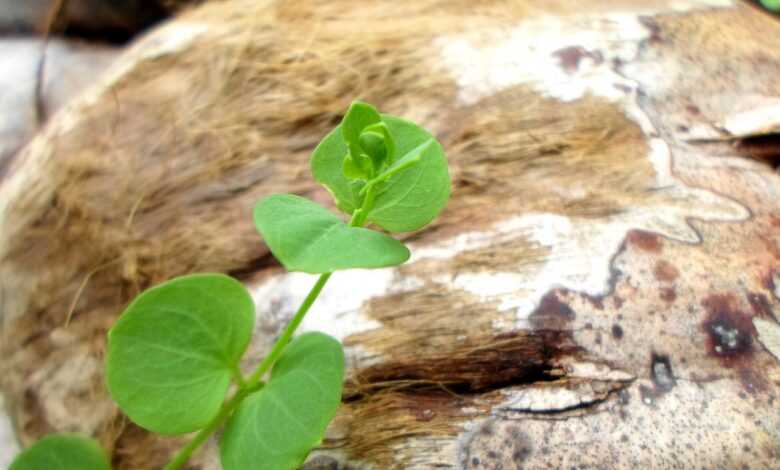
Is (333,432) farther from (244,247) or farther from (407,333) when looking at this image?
(244,247)

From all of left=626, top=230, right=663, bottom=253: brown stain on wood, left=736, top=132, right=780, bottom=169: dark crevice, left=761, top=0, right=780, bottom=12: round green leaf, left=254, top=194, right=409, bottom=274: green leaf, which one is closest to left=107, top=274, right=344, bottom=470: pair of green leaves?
left=254, top=194, right=409, bottom=274: green leaf

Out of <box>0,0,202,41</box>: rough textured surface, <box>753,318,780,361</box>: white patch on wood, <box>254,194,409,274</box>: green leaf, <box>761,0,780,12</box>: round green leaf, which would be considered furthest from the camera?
<box>0,0,202,41</box>: rough textured surface

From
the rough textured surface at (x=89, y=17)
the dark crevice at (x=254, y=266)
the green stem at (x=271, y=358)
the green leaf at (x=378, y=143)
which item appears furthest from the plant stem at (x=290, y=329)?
the rough textured surface at (x=89, y=17)

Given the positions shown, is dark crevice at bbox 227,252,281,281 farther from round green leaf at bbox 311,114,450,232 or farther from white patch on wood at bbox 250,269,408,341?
round green leaf at bbox 311,114,450,232

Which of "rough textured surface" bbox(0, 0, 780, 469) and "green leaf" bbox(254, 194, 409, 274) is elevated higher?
"green leaf" bbox(254, 194, 409, 274)

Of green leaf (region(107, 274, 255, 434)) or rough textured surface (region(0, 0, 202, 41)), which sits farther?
rough textured surface (region(0, 0, 202, 41))

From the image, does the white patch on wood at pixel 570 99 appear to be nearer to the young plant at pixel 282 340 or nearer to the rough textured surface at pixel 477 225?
the rough textured surface at pixel 477 225
